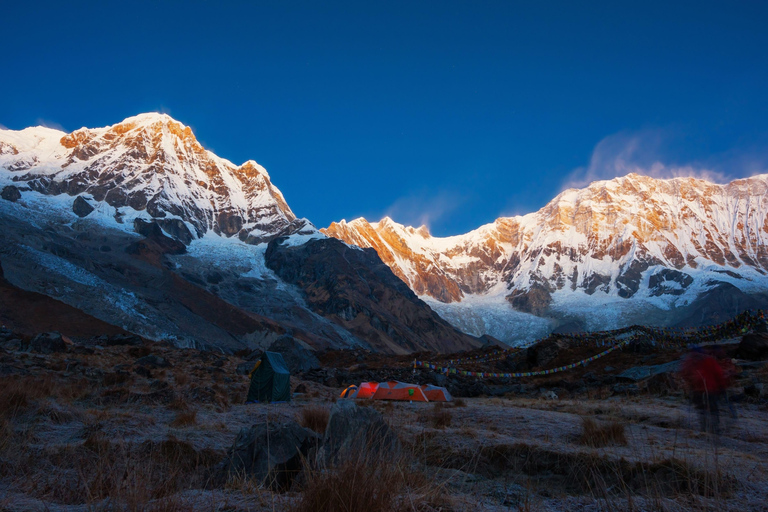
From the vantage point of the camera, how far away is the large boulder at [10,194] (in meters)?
104

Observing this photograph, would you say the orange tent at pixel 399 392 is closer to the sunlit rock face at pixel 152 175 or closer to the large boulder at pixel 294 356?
the large boulder at pixel 294 356

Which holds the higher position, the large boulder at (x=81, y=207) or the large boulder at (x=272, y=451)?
the large boulder at (x=81, y=207)

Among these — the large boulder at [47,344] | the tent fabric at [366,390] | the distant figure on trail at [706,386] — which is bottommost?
the tent fabric at [366,390]

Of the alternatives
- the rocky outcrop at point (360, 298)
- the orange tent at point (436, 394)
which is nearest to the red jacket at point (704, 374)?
the orange tent at point (436, 394)

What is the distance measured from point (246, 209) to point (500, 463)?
17430 cm

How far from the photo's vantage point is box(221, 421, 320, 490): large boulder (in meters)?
4.32

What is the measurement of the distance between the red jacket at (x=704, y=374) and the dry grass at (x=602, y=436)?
188cm

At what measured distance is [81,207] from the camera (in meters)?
118

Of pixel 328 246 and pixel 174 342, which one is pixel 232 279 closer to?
pixel 328 246

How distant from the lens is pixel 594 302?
163 meters

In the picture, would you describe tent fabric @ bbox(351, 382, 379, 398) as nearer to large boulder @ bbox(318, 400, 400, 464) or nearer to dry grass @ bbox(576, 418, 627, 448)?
dry grass @ bbox(576, 418, 627, 448)

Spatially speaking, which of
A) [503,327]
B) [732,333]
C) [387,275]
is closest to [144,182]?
[387,275]

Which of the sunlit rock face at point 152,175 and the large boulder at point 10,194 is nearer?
the large boulder at point 10,194

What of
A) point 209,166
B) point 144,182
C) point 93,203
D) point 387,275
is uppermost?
point 209,166
